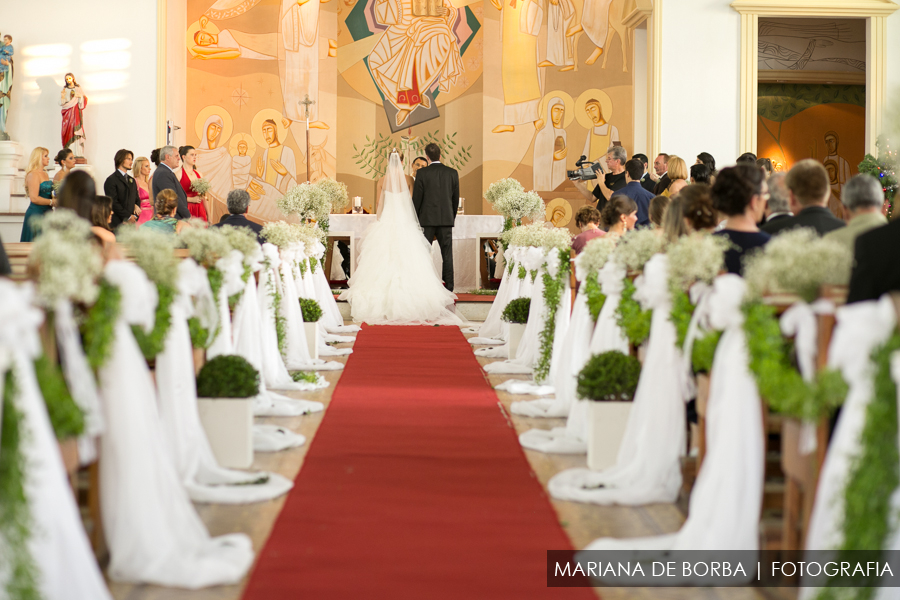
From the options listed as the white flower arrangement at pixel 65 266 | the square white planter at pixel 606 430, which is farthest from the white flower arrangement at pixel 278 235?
the white flower arrangement at pixel 65 266

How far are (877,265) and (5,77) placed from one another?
35.8 feet

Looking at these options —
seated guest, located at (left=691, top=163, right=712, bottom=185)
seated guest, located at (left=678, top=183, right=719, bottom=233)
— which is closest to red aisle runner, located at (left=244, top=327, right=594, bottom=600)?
seated guest, located at (left=678, top=183, right=719, bottom=233)

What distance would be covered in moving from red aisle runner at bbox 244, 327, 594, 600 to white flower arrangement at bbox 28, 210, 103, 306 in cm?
102

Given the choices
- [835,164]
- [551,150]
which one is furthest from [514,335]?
[835,164]

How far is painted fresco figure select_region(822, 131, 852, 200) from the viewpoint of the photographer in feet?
53.5

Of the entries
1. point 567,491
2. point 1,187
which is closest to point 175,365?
point 567,491

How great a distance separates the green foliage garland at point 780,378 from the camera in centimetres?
244

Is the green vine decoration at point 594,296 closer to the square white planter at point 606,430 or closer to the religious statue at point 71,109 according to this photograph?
the square white planter at point 606,430

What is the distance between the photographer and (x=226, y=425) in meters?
4.14

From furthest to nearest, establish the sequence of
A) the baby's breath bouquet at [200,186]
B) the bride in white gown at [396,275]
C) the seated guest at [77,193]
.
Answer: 1. the bride in white gown at [396,275]
2. the baby's breath bouquet at [200,186]
3. the seated guest at [77,193]

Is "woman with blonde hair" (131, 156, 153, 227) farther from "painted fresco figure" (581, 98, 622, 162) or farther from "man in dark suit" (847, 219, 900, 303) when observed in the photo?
"man in dark suit" (847, 219, 900, 303)

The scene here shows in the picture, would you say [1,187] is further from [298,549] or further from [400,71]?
[298,549]

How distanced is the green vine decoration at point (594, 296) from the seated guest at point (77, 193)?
8.22 feet

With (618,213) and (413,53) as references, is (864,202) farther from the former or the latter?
(413,53)
